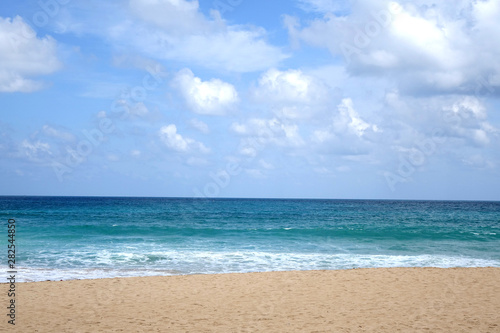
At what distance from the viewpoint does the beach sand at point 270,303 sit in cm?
834

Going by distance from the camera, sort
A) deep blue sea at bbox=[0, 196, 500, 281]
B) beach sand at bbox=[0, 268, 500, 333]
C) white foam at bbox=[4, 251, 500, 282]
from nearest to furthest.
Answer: beach sand at bbox=[0, 268, 500, 333] → white foam at bbox=[4, 251, 500, 282] → deep blue sea at bbox=[0, 196, 500, 281]

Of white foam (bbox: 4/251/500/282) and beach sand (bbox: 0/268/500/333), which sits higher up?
beach sand (bbox: 0/268/500/333)

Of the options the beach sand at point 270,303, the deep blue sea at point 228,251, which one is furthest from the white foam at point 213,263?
the beach sand at point 270,303

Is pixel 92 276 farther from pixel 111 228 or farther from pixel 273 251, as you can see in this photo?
pixel 111 228

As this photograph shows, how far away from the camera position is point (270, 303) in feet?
33.4

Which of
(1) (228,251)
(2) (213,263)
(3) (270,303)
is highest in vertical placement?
(3) (270,303)

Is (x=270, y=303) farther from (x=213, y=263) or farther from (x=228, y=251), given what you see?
(x=228, y=251)

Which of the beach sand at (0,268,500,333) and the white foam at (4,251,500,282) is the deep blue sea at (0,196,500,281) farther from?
the beach sand at (0,268,500,333)

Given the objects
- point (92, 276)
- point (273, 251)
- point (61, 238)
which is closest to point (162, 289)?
point (92, 276)

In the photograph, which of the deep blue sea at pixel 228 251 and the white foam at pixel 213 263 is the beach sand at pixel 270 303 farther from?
the deep blue sea at pixel 228 251

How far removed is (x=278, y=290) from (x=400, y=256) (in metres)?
11.5

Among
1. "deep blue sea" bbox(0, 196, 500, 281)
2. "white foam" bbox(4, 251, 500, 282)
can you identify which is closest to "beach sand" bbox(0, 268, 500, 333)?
"white foam" bbox(4, 251, 500, 282)

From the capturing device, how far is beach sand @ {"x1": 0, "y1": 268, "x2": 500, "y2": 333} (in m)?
8.34

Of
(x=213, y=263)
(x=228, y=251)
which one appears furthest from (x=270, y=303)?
(x=228, y=251)
